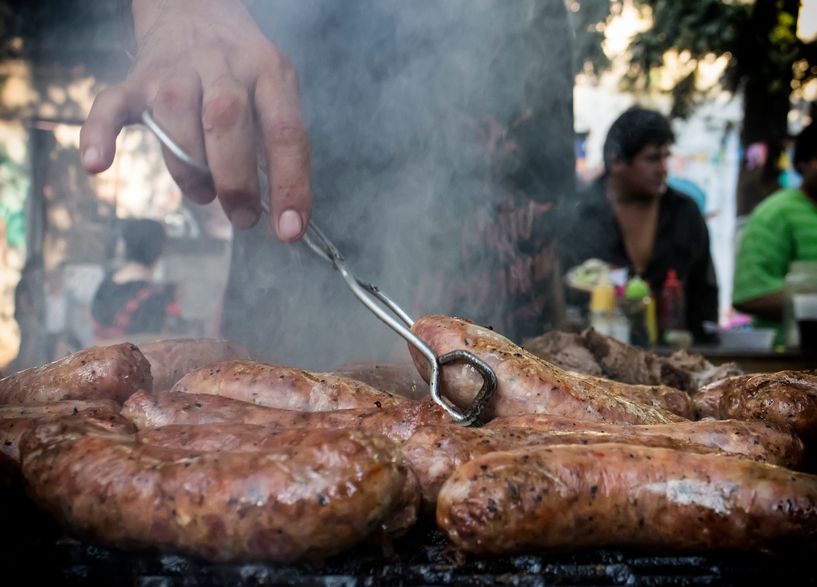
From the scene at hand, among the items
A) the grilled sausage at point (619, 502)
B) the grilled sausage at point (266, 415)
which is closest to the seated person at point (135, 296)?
the grilled sausage at point (266, 415)

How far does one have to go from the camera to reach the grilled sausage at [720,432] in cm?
207

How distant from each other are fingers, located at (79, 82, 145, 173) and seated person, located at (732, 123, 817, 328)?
271 inches

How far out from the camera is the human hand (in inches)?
97.5

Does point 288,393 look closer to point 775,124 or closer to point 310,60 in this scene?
point 310,60

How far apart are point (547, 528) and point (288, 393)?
1.11 m

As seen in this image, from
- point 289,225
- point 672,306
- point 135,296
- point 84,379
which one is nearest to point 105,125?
point 289,225

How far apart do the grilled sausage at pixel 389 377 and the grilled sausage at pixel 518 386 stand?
21.2 inches

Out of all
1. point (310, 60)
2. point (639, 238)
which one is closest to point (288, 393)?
point (310, 60)

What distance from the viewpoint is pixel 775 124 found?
402 inches

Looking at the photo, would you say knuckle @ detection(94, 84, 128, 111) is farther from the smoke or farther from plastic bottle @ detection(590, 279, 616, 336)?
plastic bottle @ detection(590, 279, 616, 336)

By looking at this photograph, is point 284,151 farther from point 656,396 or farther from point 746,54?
point 746,54

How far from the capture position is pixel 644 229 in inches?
343

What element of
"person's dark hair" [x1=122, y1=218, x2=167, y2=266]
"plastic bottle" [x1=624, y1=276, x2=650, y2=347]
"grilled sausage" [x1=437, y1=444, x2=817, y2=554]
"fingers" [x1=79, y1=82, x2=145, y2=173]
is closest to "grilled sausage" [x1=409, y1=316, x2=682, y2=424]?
"grilled sausage" [x1=437, y1=444, x2=817, y2=554]

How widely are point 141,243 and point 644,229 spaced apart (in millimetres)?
7096
